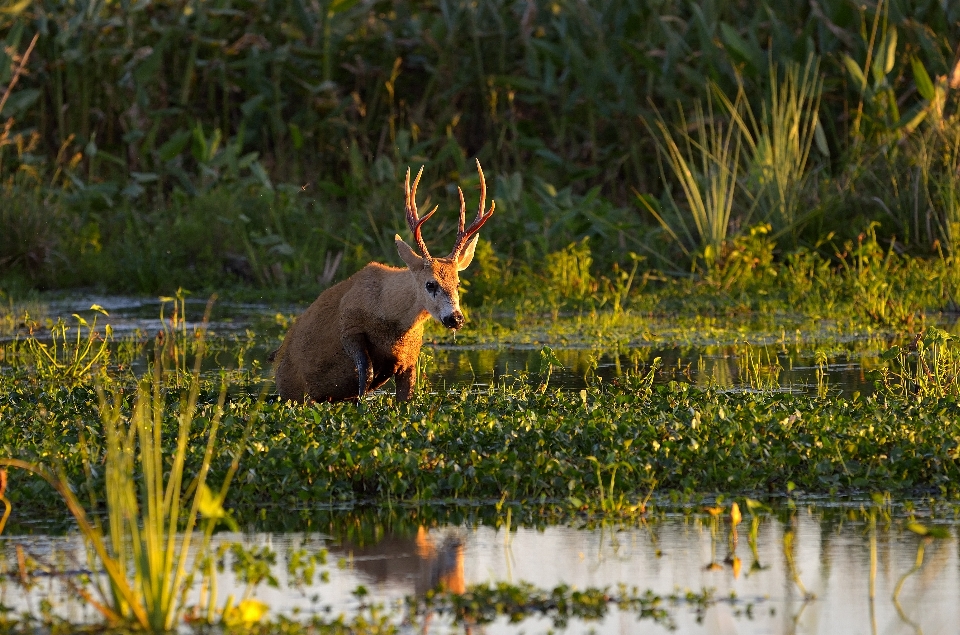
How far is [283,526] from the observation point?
23.7 feet

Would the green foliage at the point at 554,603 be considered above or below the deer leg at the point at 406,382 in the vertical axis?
below

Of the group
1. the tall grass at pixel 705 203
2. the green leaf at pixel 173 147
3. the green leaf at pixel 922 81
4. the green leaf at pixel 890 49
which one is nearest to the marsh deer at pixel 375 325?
the tall grass at pixel 705 203

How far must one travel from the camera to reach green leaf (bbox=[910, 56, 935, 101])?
17625mm

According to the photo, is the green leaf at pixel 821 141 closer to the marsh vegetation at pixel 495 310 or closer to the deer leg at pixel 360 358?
the marsh vegetation at pixel 495 310

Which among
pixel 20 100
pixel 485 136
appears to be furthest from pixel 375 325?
pixel 485 136

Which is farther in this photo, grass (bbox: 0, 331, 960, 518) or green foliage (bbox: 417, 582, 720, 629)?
grass (bbox: 0, 331, 960, 518)

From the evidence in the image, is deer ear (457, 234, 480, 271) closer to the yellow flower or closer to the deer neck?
the deer neck

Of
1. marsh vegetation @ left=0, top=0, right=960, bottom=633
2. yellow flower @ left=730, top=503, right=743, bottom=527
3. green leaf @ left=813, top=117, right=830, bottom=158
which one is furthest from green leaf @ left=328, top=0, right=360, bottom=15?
yellow flower @ left=730, top=503, right=743, bottom=527

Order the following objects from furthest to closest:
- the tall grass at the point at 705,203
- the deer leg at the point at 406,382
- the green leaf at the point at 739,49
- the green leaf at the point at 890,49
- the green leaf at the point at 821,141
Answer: the green leaf at the point at 739,49 → the green leaf at the point at 821,141 → the green leaf at the point at 890,49 → the tall grass at the point at 705,203 → the deer leg at the point at 406,382

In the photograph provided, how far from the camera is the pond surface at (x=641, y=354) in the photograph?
11.6 meters

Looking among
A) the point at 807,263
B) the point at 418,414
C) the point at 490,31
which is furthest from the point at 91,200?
the point at 418,414

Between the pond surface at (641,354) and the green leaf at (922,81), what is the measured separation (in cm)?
378

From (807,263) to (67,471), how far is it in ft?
31.9

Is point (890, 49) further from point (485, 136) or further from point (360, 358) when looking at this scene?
point (360, 358)
